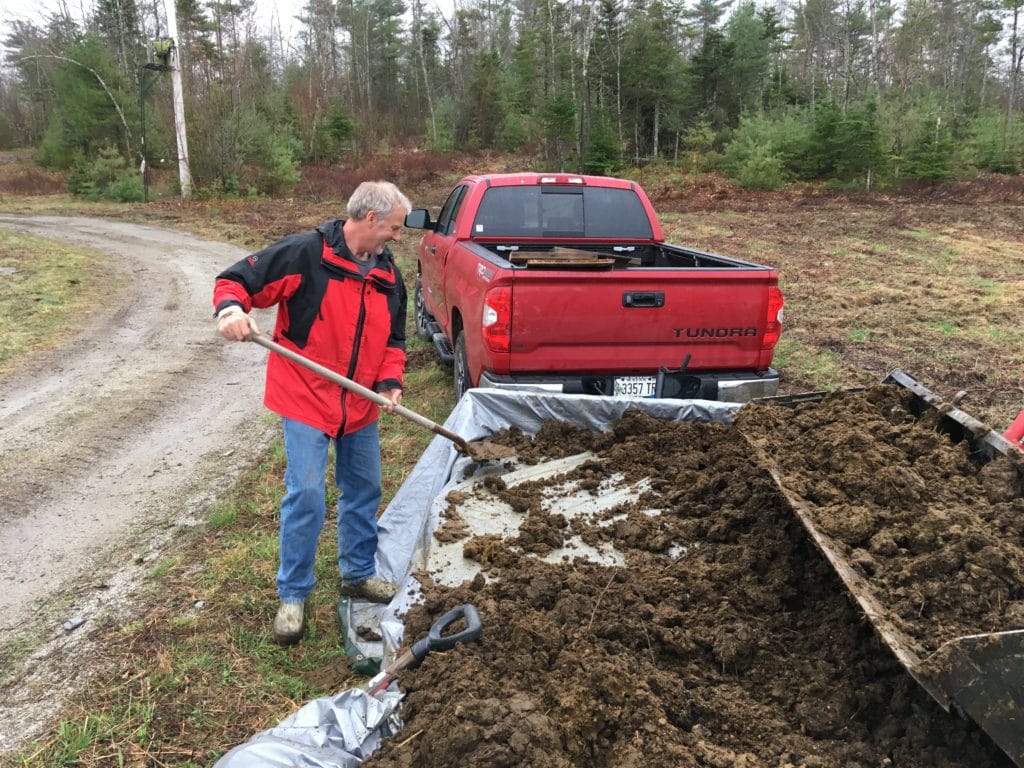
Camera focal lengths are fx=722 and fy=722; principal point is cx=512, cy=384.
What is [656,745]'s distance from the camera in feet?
6.72

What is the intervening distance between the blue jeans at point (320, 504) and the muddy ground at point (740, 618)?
0.74 metres

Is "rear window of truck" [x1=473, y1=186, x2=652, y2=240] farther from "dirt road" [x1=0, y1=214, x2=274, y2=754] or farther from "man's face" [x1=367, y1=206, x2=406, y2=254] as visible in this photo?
"man's face" [x1=367, y1=206, x2=406, y2=254]

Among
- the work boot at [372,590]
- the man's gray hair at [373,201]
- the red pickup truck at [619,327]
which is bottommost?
the work boot at [372,590]

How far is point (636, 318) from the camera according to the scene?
4660mm

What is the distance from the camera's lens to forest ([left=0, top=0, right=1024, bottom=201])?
27.7 m

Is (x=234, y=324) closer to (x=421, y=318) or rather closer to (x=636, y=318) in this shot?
(x=636, y=318)

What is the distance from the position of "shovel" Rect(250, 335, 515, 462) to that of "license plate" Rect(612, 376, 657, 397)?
1.12 m

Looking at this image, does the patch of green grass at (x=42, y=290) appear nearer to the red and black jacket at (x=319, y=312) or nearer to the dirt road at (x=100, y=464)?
the dirt road at (x=100, y=464)

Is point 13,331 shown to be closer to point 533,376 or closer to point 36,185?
point 533,376

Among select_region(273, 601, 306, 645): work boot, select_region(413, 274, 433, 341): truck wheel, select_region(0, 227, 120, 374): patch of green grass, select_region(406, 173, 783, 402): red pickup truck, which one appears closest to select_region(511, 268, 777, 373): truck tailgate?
select_region(406, 173, 783, 402): red pickup truck

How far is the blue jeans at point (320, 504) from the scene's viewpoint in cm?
329

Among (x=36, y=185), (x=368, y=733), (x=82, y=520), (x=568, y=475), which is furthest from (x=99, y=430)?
(x=36, y=185)

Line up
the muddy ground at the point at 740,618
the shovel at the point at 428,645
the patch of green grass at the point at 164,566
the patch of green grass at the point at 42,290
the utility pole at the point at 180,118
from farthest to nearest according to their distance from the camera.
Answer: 1. the utility pole at the point at 180,118
2. the patch of green grass at the point at 42,290
3. the patch of green grass at the point at 164,566
4. the shovel at the point at 428,645
5. the muddy ground at the point at 740,618

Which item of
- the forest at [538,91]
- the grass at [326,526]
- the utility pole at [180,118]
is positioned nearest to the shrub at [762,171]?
the forest at [538,91]
